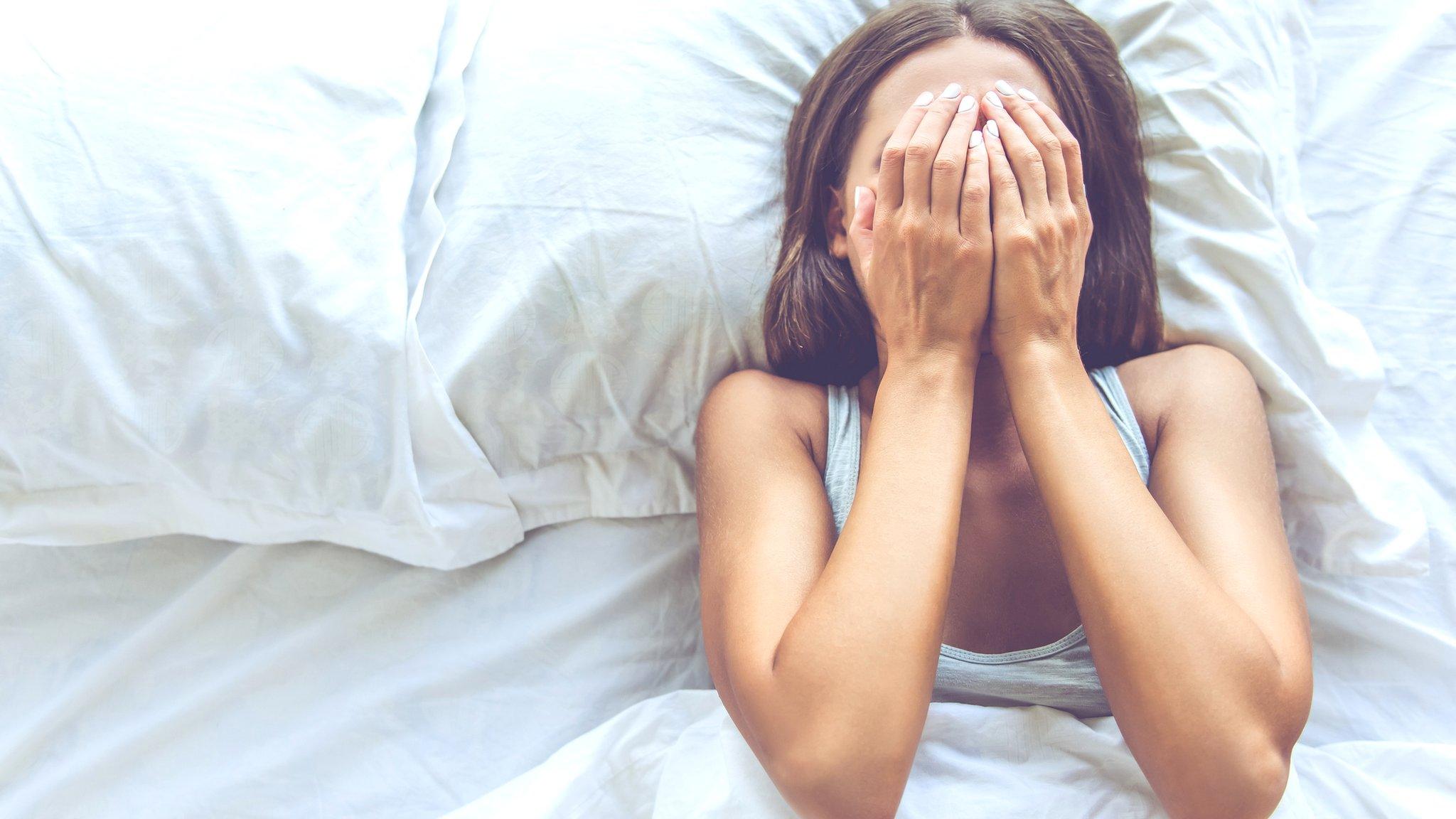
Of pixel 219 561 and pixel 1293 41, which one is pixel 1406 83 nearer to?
pixel 1293 41

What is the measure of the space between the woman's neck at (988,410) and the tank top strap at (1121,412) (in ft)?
0.27

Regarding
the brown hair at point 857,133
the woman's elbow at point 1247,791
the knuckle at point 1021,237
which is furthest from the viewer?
the brown hair at point 857,133

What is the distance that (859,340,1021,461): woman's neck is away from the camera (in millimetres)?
895

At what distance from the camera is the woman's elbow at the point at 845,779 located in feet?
2.18

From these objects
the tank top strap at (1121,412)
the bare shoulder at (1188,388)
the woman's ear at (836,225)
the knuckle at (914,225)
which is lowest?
the tank top strap at (1121,412)

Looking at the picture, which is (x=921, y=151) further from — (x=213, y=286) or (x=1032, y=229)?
(x=213, y=286)

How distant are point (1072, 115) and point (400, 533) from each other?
2.33 feet

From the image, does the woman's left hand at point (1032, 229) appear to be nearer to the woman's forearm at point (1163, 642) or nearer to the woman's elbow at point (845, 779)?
the woman's forearm at point (1163, 642)

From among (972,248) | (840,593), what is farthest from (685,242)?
(840,593)

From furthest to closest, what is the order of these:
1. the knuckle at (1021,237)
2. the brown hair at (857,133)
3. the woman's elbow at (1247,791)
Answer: the brown hair at (857,133) → the knuckle at (1021,237) → the woman's elbow at (1247,791)

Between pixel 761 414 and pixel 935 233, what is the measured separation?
21 centimetres

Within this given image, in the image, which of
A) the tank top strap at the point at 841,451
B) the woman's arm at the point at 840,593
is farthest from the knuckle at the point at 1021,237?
the tank top strap at the point at 841,451

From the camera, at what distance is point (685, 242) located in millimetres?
894

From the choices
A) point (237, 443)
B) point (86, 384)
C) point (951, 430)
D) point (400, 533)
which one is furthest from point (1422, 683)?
point (86, 384)
